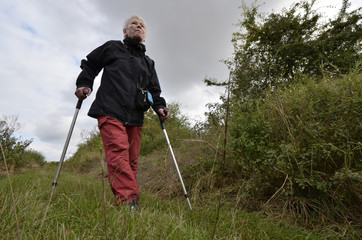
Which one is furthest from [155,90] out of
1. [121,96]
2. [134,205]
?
[134,205]

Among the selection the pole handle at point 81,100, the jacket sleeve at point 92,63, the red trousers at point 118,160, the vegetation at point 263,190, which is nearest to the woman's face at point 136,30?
the jacket sleeve at point 92,63

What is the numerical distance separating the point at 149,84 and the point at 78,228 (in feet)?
7.24

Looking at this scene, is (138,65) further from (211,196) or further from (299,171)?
(299,171)

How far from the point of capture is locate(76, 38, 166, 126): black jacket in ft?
7.90

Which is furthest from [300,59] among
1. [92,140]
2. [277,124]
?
[92,140]

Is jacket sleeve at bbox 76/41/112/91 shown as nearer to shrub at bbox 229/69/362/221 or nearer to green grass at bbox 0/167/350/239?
green grass at bbox 0/167/350/239

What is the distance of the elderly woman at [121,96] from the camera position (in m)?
2.21

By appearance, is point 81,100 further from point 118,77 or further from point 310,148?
point 310,148

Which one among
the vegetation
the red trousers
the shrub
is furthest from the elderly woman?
the shrub

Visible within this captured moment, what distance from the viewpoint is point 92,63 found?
8.96 ft

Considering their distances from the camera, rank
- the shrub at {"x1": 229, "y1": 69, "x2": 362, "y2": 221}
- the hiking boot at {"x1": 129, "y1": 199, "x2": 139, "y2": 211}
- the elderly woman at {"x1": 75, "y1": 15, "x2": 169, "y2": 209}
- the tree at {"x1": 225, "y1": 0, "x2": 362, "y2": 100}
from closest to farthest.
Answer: the hiking boot at {"x1": 129, "y1": 199, "x2": 139, "y2": 211} → the shrub at {"x1": 229, "y1": 69, "x2": 362, "y2": 221} → the elderly woman at {"x1": 75, "y1": 15, "x2": 169, "y2": 209} → the tree at {"x1": 225, "y1": 0, "x2": 362, "y2": 100}

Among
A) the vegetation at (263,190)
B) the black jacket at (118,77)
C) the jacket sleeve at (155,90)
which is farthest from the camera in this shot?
the jacket sleeve at (155,90)

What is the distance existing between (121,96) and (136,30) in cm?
95

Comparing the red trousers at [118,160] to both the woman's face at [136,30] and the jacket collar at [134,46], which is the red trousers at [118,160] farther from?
the woman's face at [136,30]
